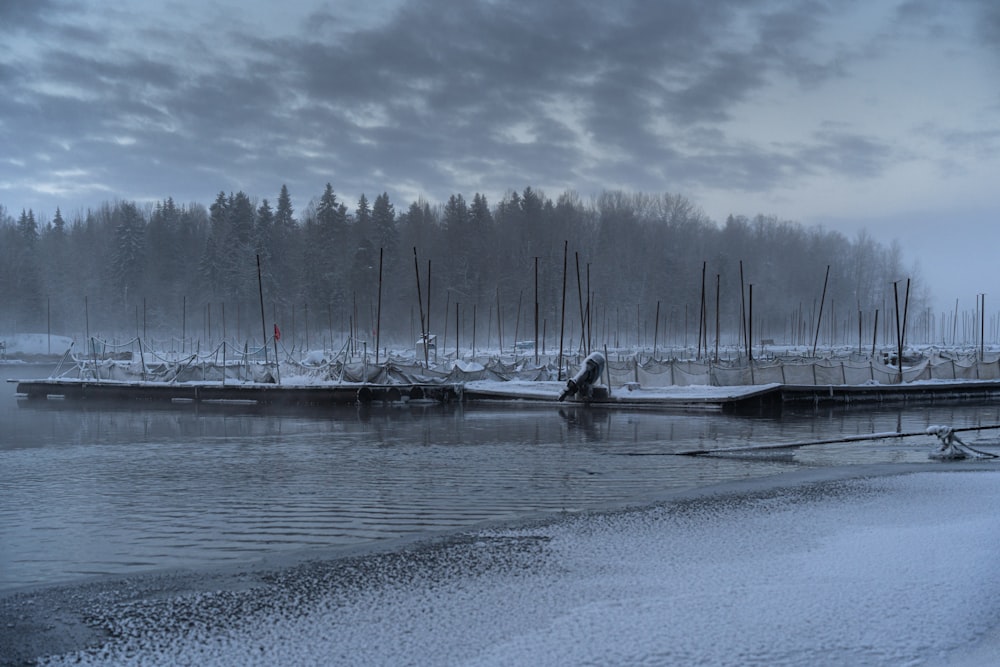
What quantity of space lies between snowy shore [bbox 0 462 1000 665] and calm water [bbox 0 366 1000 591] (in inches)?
66.7

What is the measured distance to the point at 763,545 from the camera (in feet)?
28.0

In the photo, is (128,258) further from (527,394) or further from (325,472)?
(325,472)

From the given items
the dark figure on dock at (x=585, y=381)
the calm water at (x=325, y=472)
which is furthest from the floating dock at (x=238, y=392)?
the calm water at (x=325, y=472)

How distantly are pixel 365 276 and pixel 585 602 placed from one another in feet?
352

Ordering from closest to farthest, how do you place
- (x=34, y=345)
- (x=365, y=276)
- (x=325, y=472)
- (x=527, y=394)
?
1. (x=325, y=472)
2. (x=527, y=394)
3. (x=34, y=345)
4. (x=365, y=276)

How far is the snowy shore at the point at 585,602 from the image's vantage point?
18.1 feet

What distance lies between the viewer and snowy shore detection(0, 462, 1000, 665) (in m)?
5.52

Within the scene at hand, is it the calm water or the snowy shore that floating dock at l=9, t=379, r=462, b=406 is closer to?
the calm water

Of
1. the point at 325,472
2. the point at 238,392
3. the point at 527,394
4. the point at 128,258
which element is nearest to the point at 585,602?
the point at 325,472

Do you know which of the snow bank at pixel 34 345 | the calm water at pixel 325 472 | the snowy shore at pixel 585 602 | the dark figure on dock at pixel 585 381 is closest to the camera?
the snowy shore at pixel 585 602

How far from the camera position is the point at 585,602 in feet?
21.8

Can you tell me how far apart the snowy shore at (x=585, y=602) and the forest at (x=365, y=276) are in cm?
8986

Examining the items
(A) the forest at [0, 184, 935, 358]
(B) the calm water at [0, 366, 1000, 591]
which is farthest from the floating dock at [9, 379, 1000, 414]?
(A) the forest at [0, 184, 935, 358]

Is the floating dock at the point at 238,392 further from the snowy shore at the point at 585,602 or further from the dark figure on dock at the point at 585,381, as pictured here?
the snowy shore at the point at 585,602
